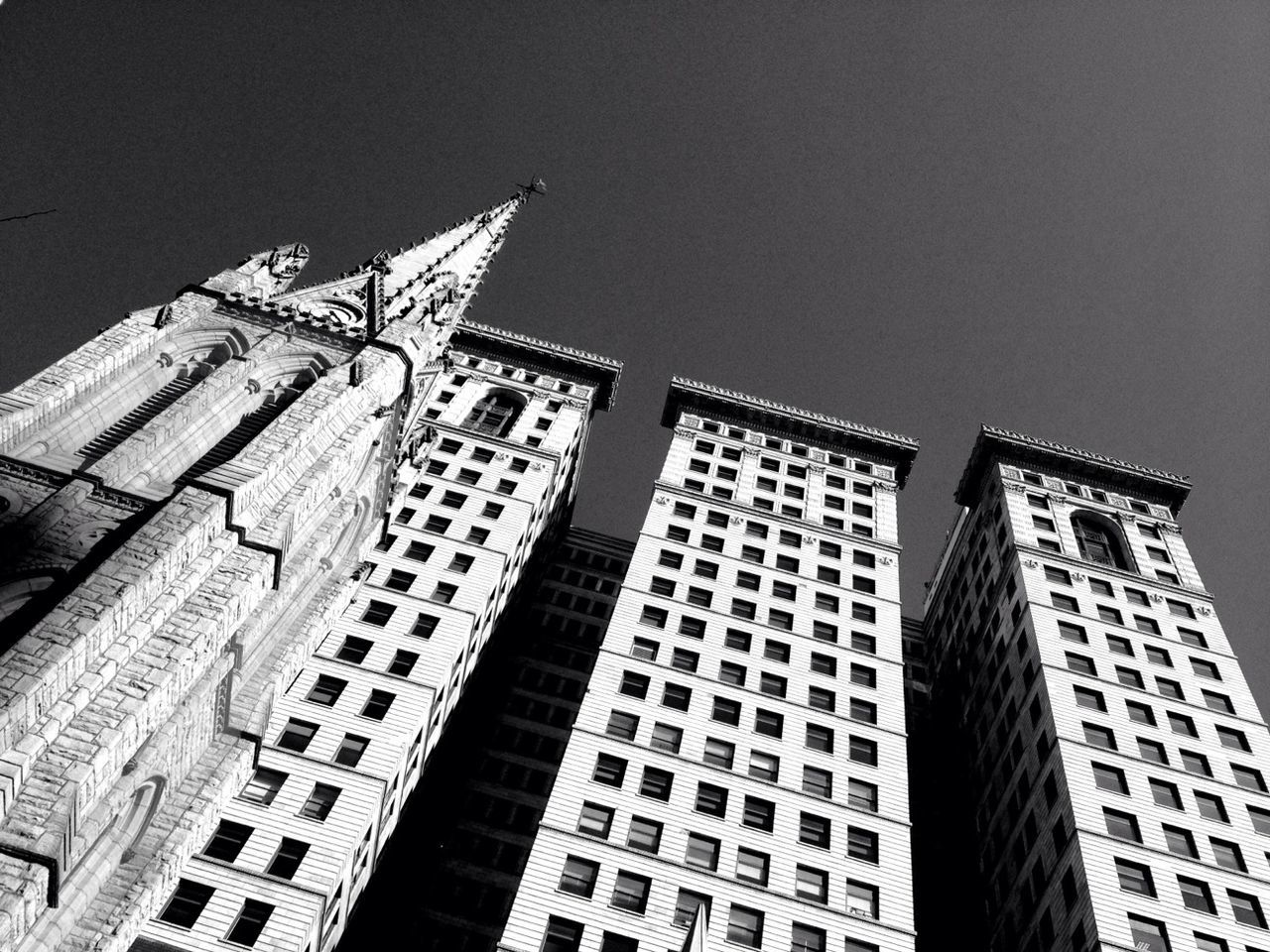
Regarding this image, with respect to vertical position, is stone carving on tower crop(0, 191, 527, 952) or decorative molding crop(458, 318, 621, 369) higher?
decorative molding crop(458, 318, 621, 369)

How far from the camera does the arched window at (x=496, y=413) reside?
2921 inches

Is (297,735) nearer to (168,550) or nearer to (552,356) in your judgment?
(168,550)

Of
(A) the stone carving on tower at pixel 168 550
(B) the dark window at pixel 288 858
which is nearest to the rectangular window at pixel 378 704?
(B) the dark window at pixel 288 858

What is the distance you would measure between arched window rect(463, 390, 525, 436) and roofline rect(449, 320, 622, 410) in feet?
17.2

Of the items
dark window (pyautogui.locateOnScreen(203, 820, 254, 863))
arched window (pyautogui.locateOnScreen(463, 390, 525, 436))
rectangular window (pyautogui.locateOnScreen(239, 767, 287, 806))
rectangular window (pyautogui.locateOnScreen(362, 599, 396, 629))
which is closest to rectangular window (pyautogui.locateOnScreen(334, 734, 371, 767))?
rectangular window (pyautogui.locateOnScreen(239, 767, 287, 806))

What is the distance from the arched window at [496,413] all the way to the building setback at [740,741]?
11.9 meters

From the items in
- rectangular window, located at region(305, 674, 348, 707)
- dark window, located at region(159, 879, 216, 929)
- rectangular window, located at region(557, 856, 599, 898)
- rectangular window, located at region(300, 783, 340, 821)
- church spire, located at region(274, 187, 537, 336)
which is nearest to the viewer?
dark window, located at region(159, 879, 216, 929)

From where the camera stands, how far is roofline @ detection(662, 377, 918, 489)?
80875 millimetres

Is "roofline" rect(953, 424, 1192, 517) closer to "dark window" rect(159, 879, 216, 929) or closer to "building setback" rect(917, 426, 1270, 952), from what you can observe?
"building setback" rect(917, 426, 1270, 952)

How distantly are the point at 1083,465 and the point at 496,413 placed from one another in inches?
1723

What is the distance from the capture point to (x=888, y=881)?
44.5 metres

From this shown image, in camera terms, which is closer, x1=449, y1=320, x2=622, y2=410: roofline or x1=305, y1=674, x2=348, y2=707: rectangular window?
x1=305, y1=674, x2=348, y2=707: rectangular window

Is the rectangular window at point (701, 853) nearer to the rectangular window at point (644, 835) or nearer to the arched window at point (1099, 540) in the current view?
the rectangular window at point (644, 835)

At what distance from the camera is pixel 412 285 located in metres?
41.6
